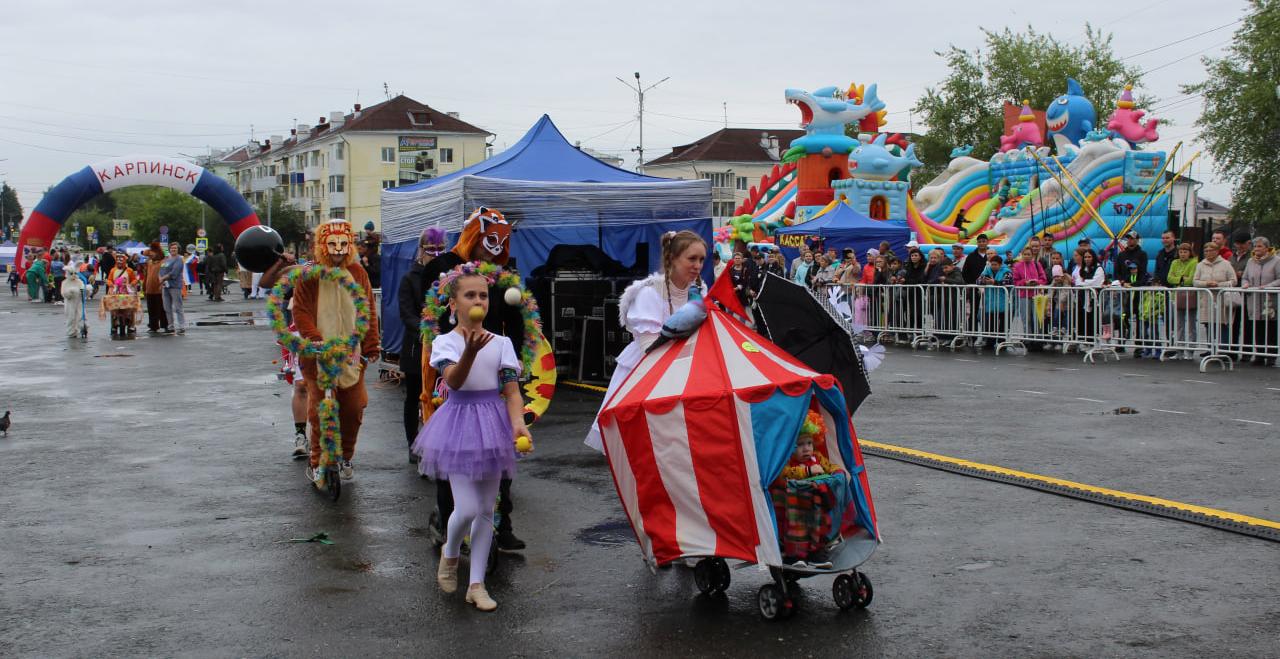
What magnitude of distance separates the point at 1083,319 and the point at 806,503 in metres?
14.1

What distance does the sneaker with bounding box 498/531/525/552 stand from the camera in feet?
22.2

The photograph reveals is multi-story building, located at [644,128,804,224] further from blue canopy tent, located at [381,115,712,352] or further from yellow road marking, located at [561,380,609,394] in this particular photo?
yellow road marking, located at [561,380,609,394]

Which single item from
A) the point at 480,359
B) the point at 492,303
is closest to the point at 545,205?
A: the point at 492,303

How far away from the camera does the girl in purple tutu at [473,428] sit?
18.5 feet

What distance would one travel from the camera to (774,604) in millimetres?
5309

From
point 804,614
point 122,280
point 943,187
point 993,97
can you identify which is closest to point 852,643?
point 804,614

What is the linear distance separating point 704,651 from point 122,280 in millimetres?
21916

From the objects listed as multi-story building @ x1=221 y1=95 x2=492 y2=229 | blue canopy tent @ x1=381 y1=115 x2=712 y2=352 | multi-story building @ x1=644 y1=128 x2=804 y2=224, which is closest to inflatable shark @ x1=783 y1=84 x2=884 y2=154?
blue canopy tent @ x1=381 y1=115 x2=712 y2=352

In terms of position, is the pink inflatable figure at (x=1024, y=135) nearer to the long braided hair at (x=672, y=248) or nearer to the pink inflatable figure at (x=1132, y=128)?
the pink inflatable figure at (x=1132, y=128)

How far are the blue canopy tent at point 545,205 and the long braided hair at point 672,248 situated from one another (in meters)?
6.96

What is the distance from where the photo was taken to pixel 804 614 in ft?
17.9

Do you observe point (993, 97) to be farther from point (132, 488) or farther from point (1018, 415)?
point (132, 488)

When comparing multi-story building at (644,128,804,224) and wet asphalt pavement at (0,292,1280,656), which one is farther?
multi-story building at (644,128,804,224)

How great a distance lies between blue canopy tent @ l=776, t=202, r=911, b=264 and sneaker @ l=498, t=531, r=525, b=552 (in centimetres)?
2197
